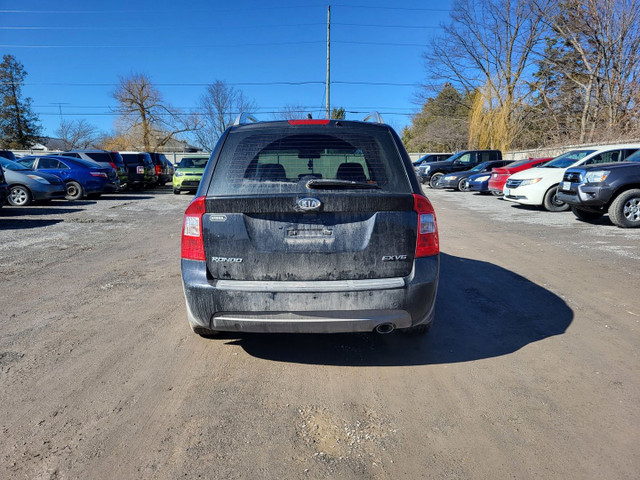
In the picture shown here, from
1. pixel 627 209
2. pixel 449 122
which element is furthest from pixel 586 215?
pixel 449 122

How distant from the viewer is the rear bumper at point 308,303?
8.69 ft

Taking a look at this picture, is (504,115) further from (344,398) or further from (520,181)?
(344,398)

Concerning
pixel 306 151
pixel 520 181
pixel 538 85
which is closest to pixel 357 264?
pixel 306 151

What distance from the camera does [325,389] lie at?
2.72 meters

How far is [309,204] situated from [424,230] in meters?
0.81

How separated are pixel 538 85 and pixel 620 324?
31.9m

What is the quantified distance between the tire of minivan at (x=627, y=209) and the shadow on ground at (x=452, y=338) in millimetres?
5111

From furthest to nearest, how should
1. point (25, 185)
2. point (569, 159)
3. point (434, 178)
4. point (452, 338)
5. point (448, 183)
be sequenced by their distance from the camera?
point (434, 178)
point (448, 183)
point (25, 185)
point (569, 159)
point (452, 338)

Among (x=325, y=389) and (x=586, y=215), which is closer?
(x=325, y=389)

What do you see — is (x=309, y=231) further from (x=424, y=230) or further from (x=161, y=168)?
(x=161, y=168)

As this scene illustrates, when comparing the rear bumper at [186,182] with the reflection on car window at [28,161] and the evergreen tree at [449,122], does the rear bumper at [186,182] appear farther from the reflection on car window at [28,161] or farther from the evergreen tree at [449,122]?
the evergreen tree at [449,122]

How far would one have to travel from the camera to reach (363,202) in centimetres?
272

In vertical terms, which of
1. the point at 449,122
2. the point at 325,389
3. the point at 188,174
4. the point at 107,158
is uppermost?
the point at 449,122

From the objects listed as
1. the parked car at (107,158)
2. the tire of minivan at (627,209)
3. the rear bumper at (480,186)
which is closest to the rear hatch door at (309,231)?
the tire of minivan at (627,209)
